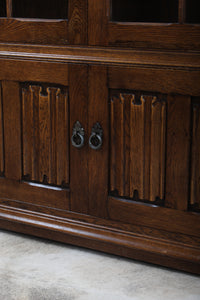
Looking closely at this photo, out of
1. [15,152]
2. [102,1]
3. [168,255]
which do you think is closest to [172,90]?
[102,1]

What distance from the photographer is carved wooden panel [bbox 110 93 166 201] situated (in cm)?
144

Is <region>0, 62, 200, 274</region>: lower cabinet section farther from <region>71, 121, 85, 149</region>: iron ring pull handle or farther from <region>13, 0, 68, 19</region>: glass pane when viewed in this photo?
<region>13, 0, 68, 19</region>: glass pane

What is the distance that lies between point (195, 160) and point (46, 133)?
19.2 inches

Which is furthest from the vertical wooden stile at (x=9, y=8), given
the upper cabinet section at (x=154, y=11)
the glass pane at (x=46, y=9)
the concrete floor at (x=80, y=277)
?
the concrete floor at (x=80, y=277)

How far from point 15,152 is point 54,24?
1.43ft

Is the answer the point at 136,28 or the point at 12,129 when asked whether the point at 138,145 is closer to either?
the point at 136,28

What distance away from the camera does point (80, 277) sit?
4.89ft

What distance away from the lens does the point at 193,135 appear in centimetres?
139

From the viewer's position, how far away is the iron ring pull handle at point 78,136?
5.08 ft

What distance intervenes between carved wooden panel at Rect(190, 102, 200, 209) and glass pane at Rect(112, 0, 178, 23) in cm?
37

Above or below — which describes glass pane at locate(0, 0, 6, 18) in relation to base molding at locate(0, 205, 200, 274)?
above

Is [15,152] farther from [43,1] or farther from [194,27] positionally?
[194,27]

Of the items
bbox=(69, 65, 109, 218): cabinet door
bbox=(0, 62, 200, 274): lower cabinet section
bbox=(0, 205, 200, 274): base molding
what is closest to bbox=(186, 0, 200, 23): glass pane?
bbox=(0, 62, 200, 274): lower cabinet section

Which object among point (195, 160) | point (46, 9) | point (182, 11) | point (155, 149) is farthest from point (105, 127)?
point (46, 9)
